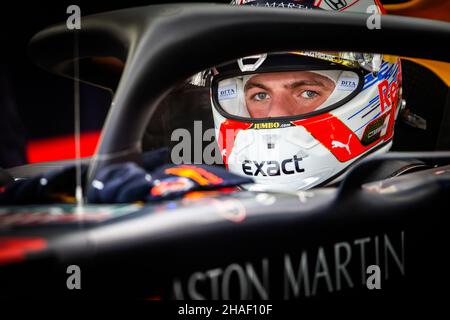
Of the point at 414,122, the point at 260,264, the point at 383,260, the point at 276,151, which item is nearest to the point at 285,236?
the point at 260,264

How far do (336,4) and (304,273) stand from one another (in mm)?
958

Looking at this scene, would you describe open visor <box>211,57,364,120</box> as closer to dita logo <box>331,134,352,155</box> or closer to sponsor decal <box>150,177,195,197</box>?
dita logo <box>331,134,352,155</box>

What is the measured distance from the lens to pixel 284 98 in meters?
1.24

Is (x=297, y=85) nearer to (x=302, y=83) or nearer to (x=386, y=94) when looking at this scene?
(x=302, y=83)

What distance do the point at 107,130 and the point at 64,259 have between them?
0.59 ft

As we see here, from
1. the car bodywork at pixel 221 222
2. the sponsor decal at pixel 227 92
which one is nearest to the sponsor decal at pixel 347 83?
the sponsor decal at pixel 227 92

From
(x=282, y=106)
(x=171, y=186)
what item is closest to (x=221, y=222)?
(x=171, y=186)

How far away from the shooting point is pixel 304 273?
0.51m

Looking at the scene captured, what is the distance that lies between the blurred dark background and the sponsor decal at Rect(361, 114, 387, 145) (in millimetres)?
332

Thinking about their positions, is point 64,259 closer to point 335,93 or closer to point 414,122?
point 335,93

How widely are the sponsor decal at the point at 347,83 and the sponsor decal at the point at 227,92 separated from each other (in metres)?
0.33

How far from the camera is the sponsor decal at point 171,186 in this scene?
0.54 m

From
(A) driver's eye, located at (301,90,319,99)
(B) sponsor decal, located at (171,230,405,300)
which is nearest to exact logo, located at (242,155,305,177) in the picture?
(A) driver's eye, located at (301,90,319,99)
